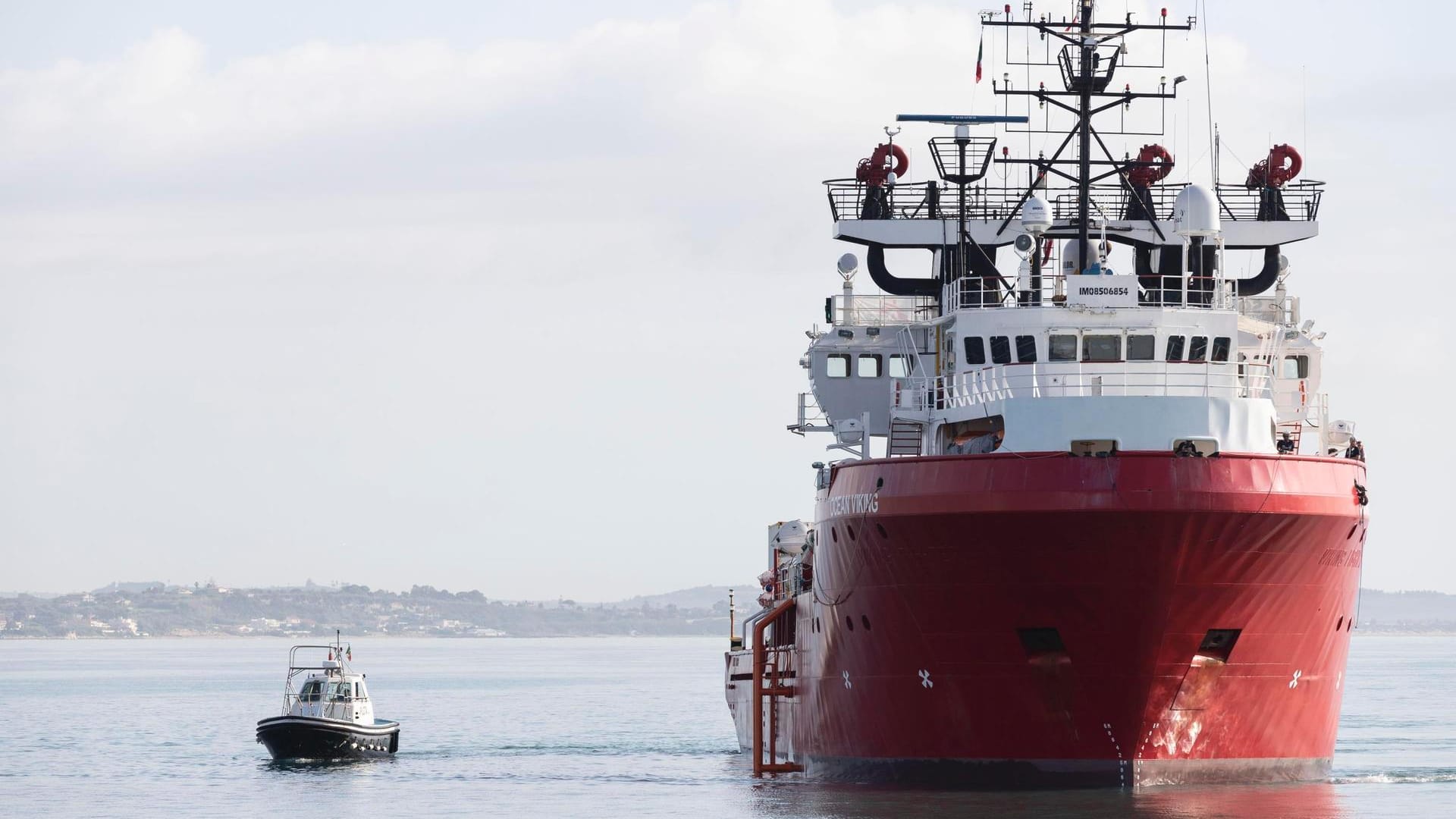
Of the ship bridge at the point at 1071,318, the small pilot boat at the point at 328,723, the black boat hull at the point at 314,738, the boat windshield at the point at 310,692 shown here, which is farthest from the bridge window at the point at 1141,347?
the boat windshield at the point at 310,692

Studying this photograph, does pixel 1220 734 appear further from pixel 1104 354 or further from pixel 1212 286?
pixel 1212 286

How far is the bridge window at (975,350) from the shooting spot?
4056cm

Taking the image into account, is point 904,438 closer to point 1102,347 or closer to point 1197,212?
point 1102,347

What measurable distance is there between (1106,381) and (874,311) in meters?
9.41

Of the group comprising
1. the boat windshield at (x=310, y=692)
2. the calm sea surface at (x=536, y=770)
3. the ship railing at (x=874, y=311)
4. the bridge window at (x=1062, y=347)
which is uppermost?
the ship railing at (x=874, y=311)

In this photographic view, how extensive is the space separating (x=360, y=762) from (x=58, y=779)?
310 inches

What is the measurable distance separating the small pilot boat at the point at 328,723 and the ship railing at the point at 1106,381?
23714 mm

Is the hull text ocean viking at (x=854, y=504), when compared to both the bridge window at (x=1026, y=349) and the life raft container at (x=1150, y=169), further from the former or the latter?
the life raft container at (x=1150, y=169)

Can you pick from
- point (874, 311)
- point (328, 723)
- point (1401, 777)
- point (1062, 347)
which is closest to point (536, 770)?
point (328, 723)

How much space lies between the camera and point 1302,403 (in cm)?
4288

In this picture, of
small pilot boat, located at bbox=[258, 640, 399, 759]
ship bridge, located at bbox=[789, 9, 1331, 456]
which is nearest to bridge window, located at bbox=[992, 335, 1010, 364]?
ship bridge, located at bbox=[789, 9, 1331, 456]

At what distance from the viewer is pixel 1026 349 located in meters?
39.8

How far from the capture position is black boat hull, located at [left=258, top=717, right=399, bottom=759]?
5709cm

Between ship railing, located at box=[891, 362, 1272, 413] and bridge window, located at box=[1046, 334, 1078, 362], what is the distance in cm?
50
